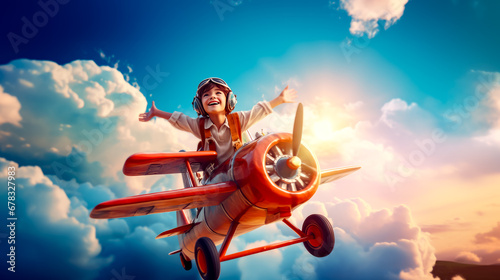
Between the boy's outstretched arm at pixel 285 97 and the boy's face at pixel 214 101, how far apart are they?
0.92 metres

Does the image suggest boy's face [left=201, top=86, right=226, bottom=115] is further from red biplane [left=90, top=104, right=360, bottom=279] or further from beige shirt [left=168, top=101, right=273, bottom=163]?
red biplane [left=90, top=104, right=360, bottom=279]

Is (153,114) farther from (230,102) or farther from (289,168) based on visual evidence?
(289,168)

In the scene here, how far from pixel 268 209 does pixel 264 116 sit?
73.9 inches

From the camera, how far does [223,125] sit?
4.87 m

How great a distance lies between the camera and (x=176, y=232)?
543 centimetres

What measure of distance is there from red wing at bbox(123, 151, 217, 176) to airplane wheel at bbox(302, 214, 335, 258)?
212 centimetres

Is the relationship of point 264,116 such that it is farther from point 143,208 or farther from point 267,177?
point 143,208

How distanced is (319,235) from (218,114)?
2.80m

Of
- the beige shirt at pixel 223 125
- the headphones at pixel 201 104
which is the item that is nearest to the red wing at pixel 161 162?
the beige shirt at pixel 223 125

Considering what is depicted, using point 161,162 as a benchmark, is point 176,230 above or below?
below

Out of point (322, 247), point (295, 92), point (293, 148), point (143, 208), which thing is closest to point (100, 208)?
point (143, 208)

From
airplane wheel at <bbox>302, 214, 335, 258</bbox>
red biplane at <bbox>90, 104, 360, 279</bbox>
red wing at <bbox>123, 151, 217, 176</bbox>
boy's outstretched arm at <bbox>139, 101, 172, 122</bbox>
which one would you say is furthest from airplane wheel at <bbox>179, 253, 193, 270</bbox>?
boy's outstretched arm at <bbox>139, 101, 172, 122</bbox>

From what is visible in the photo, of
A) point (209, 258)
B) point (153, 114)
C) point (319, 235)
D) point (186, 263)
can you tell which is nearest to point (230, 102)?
point (153, 114)

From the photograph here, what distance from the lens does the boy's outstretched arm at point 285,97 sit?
5078 millimetres
